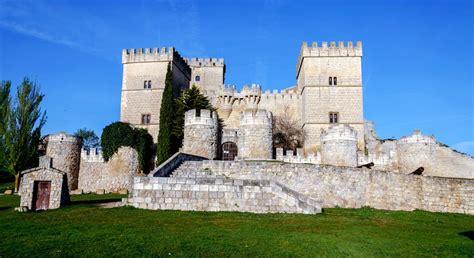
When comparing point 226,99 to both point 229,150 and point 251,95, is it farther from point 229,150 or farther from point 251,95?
point 229,150

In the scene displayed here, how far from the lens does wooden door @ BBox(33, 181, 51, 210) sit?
15398 millimetres

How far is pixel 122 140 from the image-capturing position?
29.4 m

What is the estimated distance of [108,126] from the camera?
30031 mm

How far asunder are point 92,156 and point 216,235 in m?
21.1

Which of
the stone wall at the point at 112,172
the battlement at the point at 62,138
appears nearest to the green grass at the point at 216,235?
the stone wall at the point at 112,172

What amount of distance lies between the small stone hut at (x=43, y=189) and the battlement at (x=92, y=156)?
534 inches

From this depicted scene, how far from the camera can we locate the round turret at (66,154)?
28.7 metres

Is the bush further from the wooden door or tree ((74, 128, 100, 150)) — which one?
tree ((74, 128, 100, 150))

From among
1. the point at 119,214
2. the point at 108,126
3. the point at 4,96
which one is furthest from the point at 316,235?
the point at 4,96

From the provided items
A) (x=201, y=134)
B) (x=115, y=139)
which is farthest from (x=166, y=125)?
(x=201, y=134)

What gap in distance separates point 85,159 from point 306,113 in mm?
15718

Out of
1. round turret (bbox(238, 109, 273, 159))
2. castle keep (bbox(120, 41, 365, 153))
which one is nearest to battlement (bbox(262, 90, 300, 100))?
castle keep (bbox(120, 41, 365, 153))

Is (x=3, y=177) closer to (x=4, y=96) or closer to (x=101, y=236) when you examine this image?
(x=4, y=96)

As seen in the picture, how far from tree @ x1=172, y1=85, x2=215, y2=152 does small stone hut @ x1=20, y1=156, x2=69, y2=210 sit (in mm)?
14365
